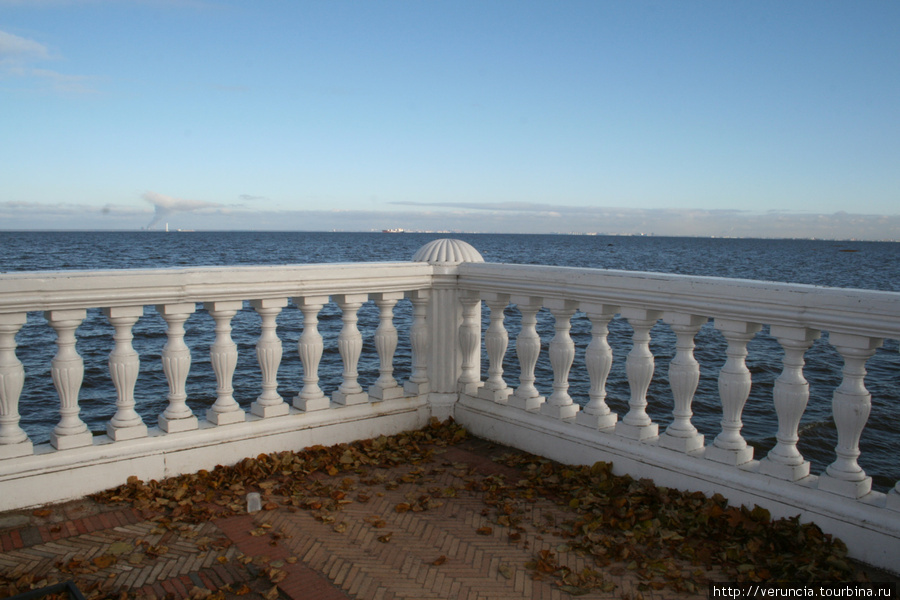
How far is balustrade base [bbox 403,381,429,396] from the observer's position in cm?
582

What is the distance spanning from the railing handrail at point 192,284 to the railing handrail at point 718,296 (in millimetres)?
925

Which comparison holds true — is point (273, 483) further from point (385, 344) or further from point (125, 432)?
point (385, 344)

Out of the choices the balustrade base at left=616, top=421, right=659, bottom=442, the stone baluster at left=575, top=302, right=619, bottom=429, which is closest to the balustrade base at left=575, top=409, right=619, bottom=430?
the stone baluster at left=575, top=302, right=619, bottom=429

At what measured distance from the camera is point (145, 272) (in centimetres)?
431

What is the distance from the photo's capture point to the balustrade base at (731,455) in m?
4.14

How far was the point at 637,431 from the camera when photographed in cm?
463

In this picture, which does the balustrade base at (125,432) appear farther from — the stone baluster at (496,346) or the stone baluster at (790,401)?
the stone baluster at (790,401)

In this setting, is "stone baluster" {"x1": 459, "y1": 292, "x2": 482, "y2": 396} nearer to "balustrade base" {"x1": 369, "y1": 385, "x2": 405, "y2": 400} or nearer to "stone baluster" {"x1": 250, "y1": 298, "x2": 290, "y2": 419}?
"balustrade base" {"x1": 369, "y1": 385, "x2": 405, "y2": 400}

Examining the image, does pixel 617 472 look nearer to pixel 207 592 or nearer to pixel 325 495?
pixel 325 495

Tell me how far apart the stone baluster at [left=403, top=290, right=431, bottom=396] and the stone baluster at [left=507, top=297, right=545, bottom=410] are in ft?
2.70

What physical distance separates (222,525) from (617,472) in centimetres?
267

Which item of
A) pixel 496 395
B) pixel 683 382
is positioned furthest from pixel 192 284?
pixel 683 382

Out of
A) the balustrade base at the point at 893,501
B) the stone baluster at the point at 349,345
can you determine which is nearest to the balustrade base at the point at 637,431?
the balustrade base at the point at 893,501

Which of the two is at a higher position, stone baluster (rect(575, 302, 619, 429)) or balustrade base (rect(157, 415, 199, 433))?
stone baluster (rect(575, 302, 619, 429))
